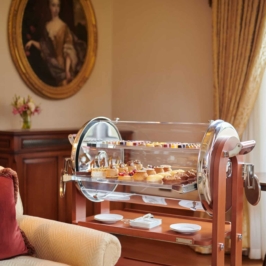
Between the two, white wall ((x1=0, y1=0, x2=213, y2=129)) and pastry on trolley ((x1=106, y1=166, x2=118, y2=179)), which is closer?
pastry on trolley ((x1=106, y1=166, x2=118, y2=179))

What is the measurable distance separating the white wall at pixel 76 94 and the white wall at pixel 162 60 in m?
0.10

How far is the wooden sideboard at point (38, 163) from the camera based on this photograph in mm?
3469

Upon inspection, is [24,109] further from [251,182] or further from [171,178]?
[251,182]

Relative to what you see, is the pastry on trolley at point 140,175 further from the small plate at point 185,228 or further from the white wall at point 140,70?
the white wall at point 140,70

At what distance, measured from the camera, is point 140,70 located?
4684 mm

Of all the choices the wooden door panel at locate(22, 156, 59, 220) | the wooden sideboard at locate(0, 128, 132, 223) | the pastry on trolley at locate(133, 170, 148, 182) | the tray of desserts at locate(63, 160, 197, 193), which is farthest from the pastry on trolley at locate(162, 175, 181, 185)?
the wooden door panel at locate(22, 156, 59, 220)

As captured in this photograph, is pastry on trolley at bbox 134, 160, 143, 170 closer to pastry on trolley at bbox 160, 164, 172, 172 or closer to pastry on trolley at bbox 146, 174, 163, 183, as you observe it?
pastry on trolley at bbox 160, 164, 172, 172

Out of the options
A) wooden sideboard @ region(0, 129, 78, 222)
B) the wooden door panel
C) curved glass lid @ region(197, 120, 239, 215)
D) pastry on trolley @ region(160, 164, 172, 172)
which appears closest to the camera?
curved glass lid @ region(197, 120, 239, 215)

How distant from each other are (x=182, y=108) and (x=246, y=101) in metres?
0.76

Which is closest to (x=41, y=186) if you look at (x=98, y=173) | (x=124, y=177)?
(x=98, y=173)

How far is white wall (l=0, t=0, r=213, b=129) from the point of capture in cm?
420

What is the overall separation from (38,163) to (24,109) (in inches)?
19.5

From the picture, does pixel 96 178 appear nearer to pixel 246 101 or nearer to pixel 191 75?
pixel 246 101

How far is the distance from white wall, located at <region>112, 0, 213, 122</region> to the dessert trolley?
4.21ft
